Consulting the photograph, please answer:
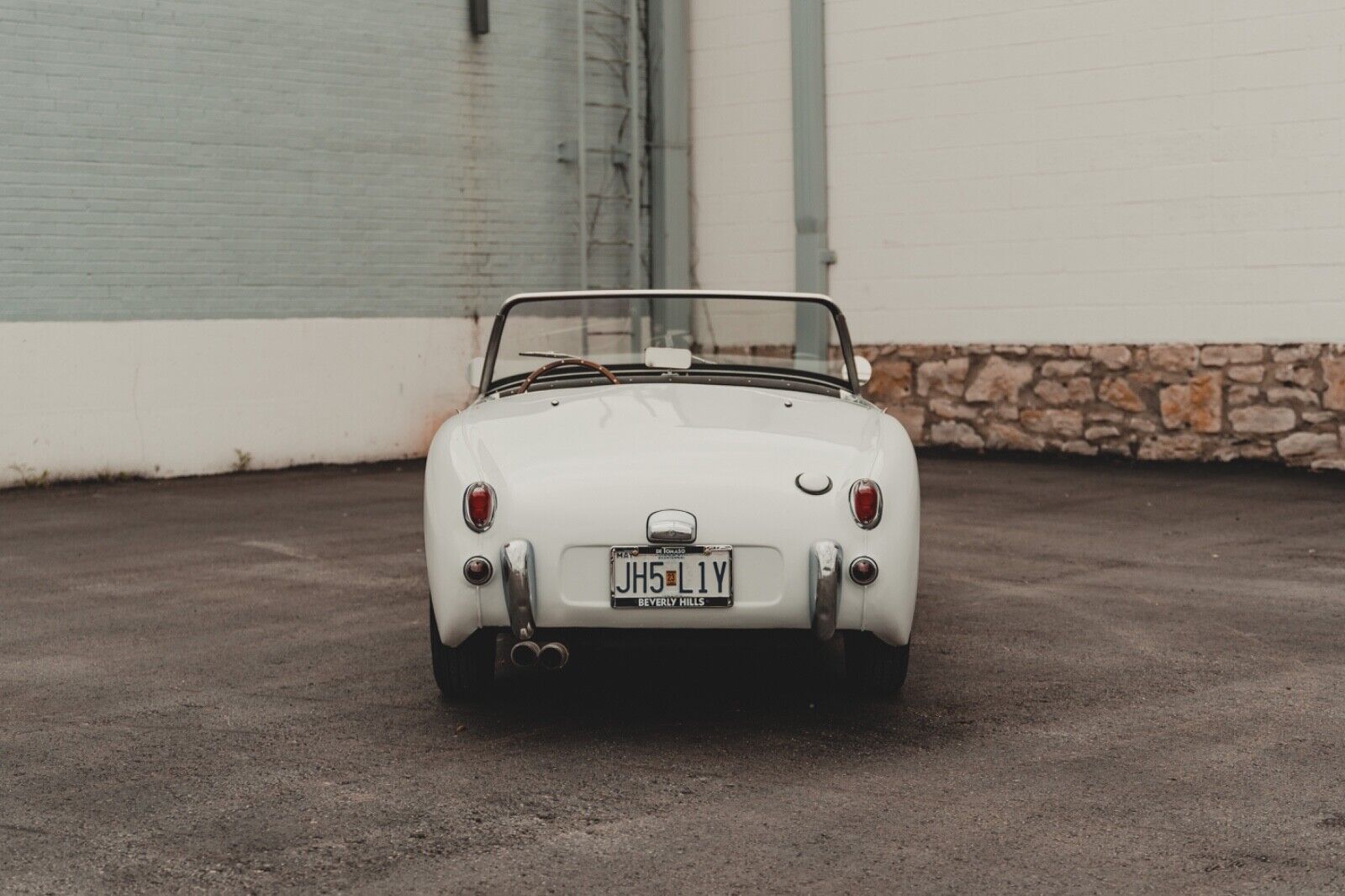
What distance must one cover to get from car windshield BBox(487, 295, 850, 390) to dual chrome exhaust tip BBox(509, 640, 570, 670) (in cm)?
146

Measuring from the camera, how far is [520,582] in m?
4.52

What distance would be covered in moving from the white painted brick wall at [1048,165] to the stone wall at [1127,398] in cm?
17

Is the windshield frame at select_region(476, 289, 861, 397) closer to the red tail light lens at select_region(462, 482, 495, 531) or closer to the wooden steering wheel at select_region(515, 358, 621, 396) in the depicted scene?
the wooden steering wheel at select_region(515, 358, 621, 396)

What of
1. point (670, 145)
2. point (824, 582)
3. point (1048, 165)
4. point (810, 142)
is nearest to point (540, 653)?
point (824, 582)

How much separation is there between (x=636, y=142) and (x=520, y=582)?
11.8 metres

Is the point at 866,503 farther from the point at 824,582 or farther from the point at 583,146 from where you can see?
the point at 583,146

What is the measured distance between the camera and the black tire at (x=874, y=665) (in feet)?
16.7

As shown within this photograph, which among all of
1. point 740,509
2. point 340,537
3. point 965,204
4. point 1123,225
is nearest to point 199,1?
point 340,537

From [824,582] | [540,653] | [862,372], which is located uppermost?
[862,372]

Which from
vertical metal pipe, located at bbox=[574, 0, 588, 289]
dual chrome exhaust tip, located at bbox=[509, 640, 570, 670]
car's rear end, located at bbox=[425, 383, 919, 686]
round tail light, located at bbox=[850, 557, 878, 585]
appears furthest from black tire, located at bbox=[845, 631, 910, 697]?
vertical metal pipe, located at bbox=[574, 0, 588, 289]

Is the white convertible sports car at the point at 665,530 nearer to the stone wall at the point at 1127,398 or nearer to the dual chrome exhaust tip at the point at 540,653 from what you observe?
the dual chrome exhaust tip at the point at 540,653

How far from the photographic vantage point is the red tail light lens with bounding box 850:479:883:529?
4.63m

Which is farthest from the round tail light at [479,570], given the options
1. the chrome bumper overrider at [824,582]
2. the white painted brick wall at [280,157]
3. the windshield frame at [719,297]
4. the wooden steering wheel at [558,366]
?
the white painted brick wall at [280,157]

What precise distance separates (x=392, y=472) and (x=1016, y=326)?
5422 mm
